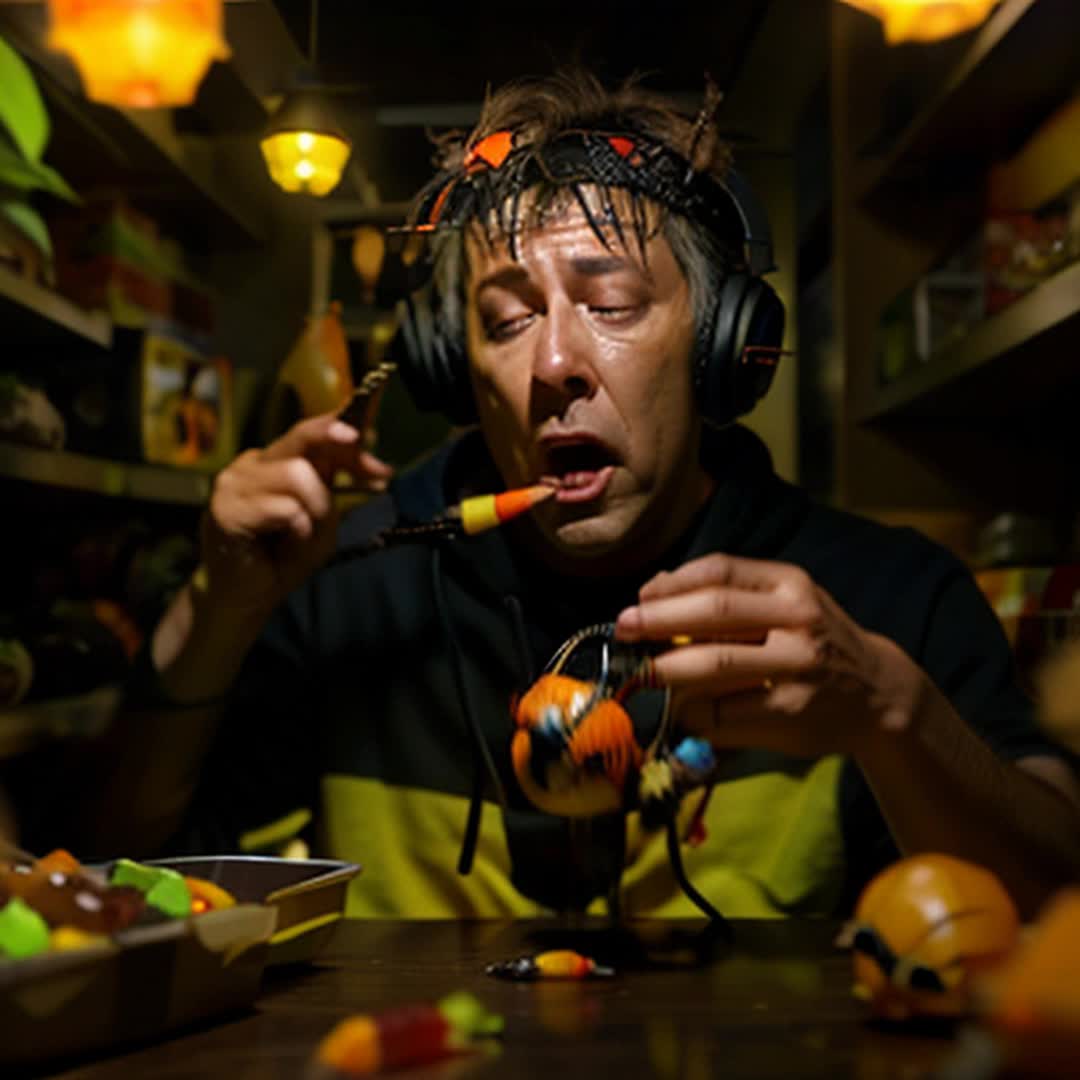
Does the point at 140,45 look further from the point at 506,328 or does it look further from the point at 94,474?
the point at 94,474

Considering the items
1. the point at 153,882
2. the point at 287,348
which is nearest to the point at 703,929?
the point at 153,882

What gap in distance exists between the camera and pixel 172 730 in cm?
125

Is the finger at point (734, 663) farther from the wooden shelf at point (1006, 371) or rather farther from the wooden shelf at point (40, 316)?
the wooden shelf at point (40, 316)

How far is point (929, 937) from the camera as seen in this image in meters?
0.67

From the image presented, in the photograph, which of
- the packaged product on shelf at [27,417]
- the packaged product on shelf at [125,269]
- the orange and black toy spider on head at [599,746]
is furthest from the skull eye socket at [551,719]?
the packaged product on shelf at [27,417]

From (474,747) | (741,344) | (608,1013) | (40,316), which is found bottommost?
(608,1013)

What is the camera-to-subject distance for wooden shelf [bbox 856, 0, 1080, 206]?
1.03 metres

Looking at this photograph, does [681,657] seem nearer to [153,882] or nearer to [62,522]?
[153,882]

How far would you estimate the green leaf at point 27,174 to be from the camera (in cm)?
118

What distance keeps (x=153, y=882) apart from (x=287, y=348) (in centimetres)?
56

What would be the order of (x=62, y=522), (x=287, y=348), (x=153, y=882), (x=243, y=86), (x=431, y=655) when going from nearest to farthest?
(x=153, y=882), (x=243, y=86), (x=287, y=348), (x=431, y=655), (x=62, y=522)

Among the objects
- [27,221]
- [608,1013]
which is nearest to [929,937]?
[608,1013]

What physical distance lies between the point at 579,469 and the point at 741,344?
17cm

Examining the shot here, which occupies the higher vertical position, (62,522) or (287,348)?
(287,348)
